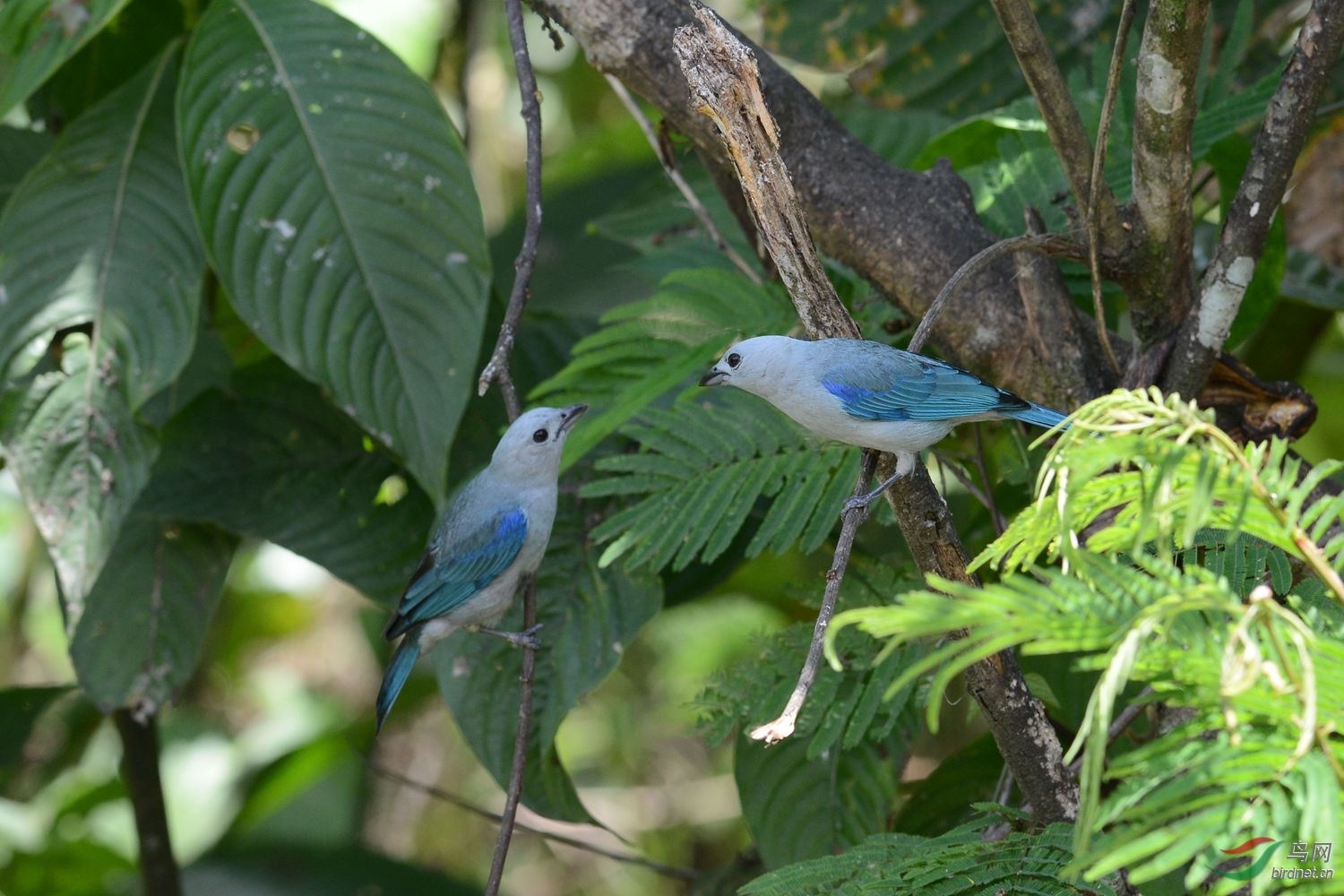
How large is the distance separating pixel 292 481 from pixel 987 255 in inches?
80.8

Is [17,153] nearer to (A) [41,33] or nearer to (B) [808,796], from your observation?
(A) [41,33]

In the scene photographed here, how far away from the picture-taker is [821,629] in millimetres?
1672

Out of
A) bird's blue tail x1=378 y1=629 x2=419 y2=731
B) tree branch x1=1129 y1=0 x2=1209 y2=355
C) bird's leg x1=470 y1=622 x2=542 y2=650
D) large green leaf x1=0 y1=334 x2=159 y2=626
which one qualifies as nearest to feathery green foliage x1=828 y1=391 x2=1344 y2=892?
tree branch x1=1129 y1=0 x2=1209 y2=355

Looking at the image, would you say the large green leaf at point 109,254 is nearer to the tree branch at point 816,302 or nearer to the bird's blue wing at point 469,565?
the bird's blue wing at point 469,565

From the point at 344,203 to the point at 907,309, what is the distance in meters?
1.37

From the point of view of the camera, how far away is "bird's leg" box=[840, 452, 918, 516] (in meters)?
1.89

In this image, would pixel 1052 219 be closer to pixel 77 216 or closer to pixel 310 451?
pixel 310 451

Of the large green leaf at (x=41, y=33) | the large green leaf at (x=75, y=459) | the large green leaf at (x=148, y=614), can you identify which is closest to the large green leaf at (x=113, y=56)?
the large green leaf at (x=41, y=33)

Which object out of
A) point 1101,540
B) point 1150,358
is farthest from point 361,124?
point 1101,540

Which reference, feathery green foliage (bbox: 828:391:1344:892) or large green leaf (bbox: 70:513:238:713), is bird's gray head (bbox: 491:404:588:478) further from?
feathery green foliage (bbox: 828:391:1344:892)

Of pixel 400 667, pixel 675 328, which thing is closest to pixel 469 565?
pixel 400 667

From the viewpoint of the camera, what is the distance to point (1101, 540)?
4.37ft

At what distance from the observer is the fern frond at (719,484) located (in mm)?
2486

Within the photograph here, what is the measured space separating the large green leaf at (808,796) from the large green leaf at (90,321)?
63.8 inches
